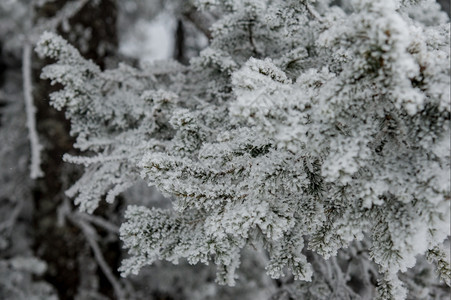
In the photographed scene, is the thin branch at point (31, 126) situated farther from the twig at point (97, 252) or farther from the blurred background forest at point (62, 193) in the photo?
the twig at point (97, 252)

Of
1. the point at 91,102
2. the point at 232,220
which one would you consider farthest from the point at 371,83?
the point at 91,102

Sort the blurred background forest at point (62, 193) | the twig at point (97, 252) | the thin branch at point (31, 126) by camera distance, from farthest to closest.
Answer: the twig at point (97, 252) → the blurred background forest at point (62, 193) → the thin branch at point (31, 126)

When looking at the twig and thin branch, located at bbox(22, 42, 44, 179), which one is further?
the twig

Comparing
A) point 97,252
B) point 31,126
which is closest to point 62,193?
point 97,252

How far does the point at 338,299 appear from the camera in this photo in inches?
96.0

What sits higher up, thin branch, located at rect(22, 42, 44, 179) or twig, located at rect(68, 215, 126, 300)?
thin branch, located at rect(22, 42, 44, 179)

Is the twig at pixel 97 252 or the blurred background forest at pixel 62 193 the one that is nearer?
the blurred background forest at pixel 62 193

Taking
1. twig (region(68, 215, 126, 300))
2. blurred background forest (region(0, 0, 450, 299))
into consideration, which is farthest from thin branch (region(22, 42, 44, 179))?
twig (region(68, 215, 126, 300))

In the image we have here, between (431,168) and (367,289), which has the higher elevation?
(431,168)

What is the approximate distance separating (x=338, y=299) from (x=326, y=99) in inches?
60.5

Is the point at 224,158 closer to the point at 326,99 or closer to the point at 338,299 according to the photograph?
the point at 326,99

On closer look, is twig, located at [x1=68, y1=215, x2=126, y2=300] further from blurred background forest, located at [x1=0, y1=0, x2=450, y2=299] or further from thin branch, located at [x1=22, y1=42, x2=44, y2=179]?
thin branch, located at [x1=22, y1=42, x2=44, y2=179]

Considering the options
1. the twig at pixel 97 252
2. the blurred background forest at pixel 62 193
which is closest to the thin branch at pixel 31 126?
the blurred background forest at pixel 62 193

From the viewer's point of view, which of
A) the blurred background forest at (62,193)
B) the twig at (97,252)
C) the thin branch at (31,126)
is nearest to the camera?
the thin branch at (31,126)
